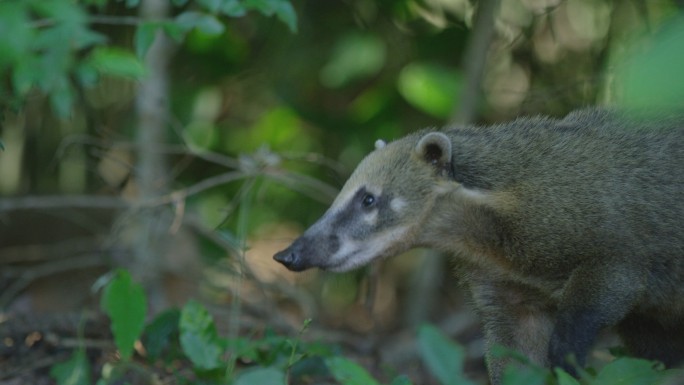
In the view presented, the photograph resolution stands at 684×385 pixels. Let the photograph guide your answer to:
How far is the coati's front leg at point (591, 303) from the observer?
3836 millimetres

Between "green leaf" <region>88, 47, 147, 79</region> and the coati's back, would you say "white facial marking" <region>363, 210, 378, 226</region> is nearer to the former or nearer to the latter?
the coati's back

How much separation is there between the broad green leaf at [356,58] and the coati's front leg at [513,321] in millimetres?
3249

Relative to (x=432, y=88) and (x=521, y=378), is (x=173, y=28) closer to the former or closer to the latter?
(x=521, y=378)

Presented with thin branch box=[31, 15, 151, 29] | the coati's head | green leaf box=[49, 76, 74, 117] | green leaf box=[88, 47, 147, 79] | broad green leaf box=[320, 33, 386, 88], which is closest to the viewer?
green leaf box=[49, 76, 74, 117]

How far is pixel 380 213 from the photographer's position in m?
4.15

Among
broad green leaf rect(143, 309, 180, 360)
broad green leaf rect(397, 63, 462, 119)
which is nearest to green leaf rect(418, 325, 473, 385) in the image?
broad green leaf rect(143, 309, 180, 360)

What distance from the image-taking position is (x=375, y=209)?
4.16 m

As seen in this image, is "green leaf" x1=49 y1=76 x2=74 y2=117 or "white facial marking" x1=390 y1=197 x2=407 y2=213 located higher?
"green leaf" x1=49 y1=76 x2=74 y2=117

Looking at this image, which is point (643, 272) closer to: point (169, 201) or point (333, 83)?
point (169, 201)

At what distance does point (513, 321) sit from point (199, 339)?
51.6 inches

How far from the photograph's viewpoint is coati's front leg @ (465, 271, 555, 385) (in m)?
4.20

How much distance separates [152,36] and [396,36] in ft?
12.2

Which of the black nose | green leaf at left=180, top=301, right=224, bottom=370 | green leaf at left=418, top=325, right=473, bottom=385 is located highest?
green leaf at left=418, top=325, right=473, bottom=385

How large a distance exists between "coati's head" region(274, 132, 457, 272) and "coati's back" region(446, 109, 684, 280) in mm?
125
